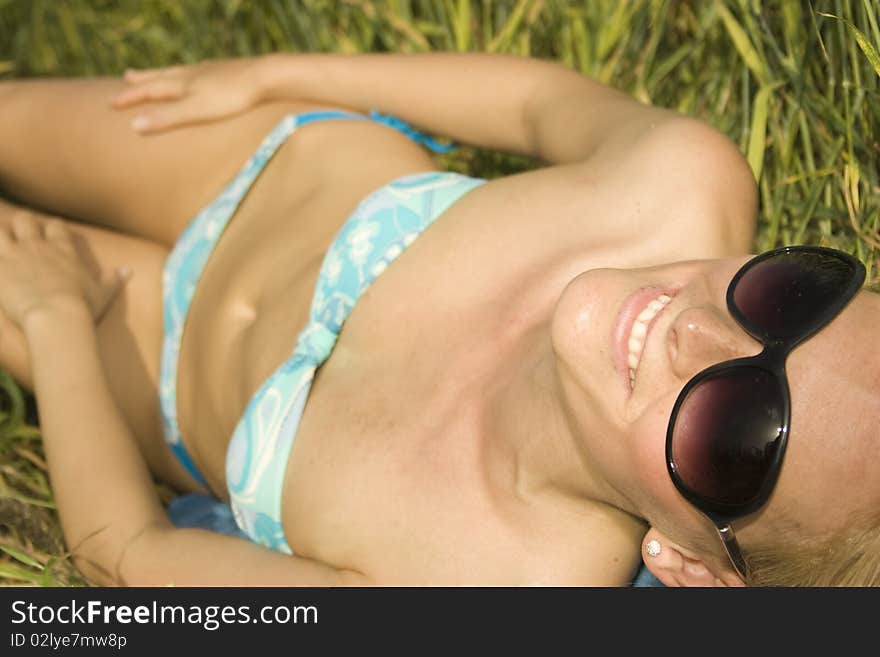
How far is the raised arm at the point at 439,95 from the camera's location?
2.21m

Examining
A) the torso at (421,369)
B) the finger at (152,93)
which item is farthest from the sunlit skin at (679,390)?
the finger at (152,93)

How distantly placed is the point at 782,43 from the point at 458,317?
1.15 metres

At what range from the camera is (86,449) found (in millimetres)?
2146

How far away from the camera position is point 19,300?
2.33 metres

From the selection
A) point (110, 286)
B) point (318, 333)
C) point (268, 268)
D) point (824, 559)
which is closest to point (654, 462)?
point (824, 559)

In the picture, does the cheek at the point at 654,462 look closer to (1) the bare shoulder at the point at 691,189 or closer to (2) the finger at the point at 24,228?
(1) the bare shoulder at the point at 691,189

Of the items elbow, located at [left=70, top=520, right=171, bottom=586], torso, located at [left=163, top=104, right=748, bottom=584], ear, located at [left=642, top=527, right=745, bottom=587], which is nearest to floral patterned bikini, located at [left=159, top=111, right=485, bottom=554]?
torso, located at [left=163, top=104, right=748, bottom=584]

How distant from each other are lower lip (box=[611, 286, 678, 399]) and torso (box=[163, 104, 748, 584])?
1.09 ft

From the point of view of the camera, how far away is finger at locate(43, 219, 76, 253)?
8.30ft

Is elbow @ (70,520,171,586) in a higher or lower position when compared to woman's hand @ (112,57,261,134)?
lower

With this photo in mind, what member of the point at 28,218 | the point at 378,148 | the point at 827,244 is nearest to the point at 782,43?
the point at 827,244

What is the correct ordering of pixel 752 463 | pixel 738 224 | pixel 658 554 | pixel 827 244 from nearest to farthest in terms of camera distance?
pixel 752 463 < pixel 658 554 < pixel 738 224 < pixel 827 244

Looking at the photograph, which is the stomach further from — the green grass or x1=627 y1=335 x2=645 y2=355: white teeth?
x1=627 y1=335 x2=645 y2=355: white teeth
